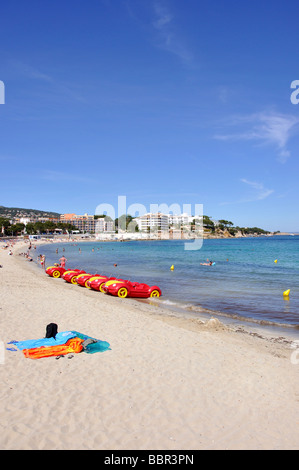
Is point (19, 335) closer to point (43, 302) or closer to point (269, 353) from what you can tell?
point (43, 302)

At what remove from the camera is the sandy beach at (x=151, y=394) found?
4164 millimetres

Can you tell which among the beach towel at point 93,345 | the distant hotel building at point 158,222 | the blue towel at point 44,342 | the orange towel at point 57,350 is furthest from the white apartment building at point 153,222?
the orange towel at point 57,350

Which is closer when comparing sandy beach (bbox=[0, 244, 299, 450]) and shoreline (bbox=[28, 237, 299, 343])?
sandy beach (bbox=[0, 244, 299, 450])

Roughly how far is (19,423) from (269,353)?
6.58 metres

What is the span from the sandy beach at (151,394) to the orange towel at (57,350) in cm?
17

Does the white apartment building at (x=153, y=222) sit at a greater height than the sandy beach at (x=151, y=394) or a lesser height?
greater

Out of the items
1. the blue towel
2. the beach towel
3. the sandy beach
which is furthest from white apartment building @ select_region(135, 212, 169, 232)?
the blue towel

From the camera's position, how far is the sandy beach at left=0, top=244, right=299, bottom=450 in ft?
13.7

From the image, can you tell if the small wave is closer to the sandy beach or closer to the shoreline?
the shoreline

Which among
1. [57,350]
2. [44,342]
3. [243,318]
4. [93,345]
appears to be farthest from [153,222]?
[57,350]

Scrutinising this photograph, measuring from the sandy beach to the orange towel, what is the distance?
171 millimetres

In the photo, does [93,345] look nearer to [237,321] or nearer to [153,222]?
[237,321]

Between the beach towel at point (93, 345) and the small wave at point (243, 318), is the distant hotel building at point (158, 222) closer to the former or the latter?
the small wave at point (243, 318)

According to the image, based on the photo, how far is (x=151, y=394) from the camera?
536cm
